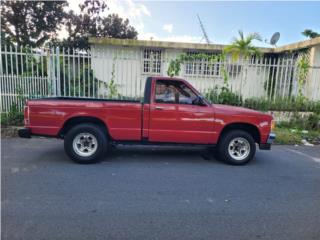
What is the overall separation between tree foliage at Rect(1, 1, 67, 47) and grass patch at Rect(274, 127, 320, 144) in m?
22.2

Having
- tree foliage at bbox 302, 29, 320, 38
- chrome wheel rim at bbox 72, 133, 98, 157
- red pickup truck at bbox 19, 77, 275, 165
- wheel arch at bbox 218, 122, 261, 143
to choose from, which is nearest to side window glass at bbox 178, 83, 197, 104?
red pickup truck at bbox 19, 77, 275, 165

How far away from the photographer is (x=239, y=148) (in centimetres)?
567

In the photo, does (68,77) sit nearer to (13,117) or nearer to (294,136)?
(13,117)

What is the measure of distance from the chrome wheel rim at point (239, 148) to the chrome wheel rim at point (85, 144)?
2924 millimetres

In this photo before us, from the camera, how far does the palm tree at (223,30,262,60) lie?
10.7 meters

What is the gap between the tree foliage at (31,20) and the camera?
2238cm

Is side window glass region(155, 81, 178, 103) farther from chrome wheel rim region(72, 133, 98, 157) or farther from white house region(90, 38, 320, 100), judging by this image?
white house region(90, 38, 320, 100)

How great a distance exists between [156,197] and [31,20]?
2484cm

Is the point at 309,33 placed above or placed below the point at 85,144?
above

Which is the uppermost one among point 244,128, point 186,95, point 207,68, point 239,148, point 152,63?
point 152,63

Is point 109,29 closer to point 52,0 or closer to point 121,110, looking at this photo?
point 52,0

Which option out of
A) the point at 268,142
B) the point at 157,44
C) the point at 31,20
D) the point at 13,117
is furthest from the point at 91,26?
the point at 268,142

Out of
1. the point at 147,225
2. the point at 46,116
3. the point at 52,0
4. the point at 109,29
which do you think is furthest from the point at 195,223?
the point at 109,29

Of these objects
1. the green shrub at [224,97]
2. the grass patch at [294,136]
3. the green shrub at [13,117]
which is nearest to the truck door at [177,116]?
the grass patch at [294,136]
